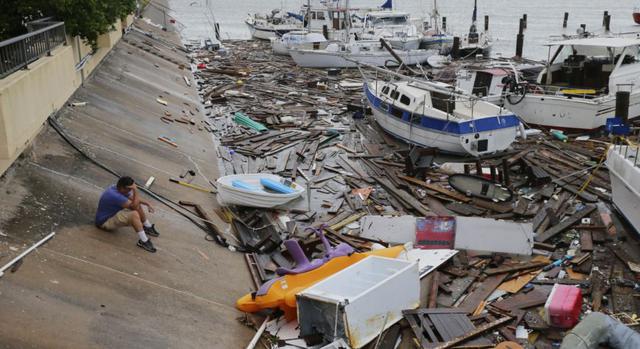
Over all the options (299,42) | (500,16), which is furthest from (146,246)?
(500,16)

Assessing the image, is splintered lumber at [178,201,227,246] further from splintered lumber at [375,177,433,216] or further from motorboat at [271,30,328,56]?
motorboat at [271,30,328,56]

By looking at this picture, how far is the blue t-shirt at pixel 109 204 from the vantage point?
1109 cm

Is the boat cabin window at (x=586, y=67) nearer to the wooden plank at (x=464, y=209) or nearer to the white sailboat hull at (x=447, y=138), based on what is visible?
the white sailboat hull at (x=447, y=138)

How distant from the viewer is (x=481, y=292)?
39.6 ft

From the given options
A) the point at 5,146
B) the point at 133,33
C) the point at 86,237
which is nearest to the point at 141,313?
the point at 86,237

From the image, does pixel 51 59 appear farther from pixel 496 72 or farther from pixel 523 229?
pixel 496 72

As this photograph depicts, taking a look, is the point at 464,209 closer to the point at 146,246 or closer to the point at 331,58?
the point at 146,246

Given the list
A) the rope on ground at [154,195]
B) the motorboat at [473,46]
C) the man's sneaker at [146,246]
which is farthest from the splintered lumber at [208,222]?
the motorboat at [473,46]

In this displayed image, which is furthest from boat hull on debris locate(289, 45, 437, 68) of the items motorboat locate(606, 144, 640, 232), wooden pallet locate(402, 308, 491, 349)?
wooden pallet locate(402, 308, 491, 349)

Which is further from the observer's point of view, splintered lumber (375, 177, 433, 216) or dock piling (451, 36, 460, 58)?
dock piling (451, 36, 460, 58)

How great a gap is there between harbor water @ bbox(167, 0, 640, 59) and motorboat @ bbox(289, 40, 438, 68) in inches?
Result: 590

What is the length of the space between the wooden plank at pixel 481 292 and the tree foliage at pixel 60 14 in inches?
556

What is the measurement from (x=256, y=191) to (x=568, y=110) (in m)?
15.4

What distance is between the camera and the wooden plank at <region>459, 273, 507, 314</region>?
11.6 meters
